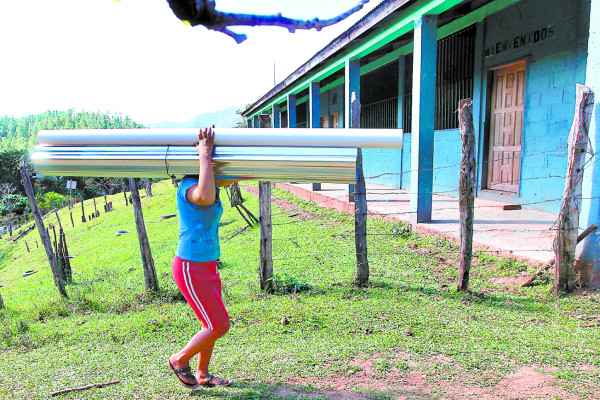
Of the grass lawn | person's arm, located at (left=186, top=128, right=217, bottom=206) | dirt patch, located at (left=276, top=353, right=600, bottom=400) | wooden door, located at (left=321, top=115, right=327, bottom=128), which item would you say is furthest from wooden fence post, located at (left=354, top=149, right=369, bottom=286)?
wooden door, located at (left=321, top=115, right=327, bottom=128)

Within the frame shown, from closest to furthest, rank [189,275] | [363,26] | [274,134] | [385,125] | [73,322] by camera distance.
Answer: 1. [274,134]
2. [189,275]
3. [73,322]
4. [363,26]
5. [385,125]

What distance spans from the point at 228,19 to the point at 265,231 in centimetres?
339

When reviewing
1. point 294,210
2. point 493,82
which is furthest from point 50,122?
point 493,82

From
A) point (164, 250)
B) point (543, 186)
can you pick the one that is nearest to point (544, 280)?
point (543, 186)

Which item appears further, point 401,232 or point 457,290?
point 401,232

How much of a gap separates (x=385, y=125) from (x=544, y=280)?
755 centimetres

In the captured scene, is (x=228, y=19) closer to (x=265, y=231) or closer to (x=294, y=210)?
(x=265, y=231)

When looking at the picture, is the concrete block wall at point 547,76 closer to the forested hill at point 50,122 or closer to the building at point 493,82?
the building at point 493,82

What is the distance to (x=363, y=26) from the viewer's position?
285 inches

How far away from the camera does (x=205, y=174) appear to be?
82.7 inches

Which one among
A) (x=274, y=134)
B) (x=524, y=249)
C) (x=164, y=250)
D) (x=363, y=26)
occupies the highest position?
(x=363, y=26)

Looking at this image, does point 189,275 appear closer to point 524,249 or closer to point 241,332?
point 241,332

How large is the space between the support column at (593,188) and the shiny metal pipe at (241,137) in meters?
2.65

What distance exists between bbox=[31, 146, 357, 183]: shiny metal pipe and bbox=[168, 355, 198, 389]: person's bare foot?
111 centimetres
